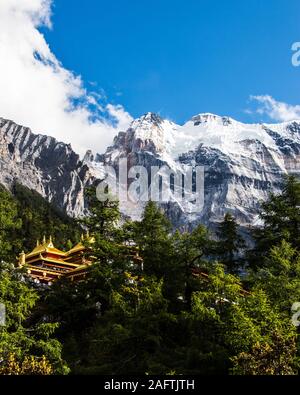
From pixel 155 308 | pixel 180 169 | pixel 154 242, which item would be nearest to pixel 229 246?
pixel 154 242

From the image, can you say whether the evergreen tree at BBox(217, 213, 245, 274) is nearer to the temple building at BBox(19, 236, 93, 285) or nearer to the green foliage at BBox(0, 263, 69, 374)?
the temple building at BBox(19, 236, 93, 285)

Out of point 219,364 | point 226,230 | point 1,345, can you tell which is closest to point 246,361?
point 219,364

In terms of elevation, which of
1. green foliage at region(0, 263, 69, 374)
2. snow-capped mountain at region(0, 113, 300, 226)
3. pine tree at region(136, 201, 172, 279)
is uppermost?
snow-capped mountain at region(0, 113, 300, 226)

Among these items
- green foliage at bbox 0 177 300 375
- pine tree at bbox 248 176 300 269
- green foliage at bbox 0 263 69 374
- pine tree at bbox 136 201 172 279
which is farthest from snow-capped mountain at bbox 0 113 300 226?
green foliage at bbox 0 263 69 374

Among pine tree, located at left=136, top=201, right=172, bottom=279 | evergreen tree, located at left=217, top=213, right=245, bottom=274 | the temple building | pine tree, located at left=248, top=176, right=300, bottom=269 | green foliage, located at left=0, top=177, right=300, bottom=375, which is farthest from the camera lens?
the temple building

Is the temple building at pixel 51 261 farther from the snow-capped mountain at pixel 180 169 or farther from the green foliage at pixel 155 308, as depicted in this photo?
the snow-capped mountain at pixel 180 169

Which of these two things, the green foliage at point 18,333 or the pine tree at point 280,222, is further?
the pine tree at point 280,222

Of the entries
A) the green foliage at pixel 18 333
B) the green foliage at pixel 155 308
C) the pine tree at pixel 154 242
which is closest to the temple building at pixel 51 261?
the green foliage at pixel 155 308

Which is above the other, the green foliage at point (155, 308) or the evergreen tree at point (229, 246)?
the evergreen tree at point (229, 246)

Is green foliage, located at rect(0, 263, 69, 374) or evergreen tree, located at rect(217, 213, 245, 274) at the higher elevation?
evergreen tree, located at rect(217, 213, 245, 274)

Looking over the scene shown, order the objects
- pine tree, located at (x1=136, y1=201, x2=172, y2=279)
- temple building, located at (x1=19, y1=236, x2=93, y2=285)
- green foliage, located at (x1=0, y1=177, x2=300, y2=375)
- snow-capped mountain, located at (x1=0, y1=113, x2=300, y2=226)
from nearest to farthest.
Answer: green foliage, located at (x1=0, y1=177, x2=300, y2=375) → pine tree, located at (x1=136, y1=201, x2=172, y2=279) → temple building, located at (x1=19, y1=236, x2=93, y2=285) → snow-capped mountain, located at (x1=0, y1=113, x2=300, y2=226)

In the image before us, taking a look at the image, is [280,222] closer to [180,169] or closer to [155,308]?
[155,308]

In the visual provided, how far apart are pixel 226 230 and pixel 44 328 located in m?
20.9
